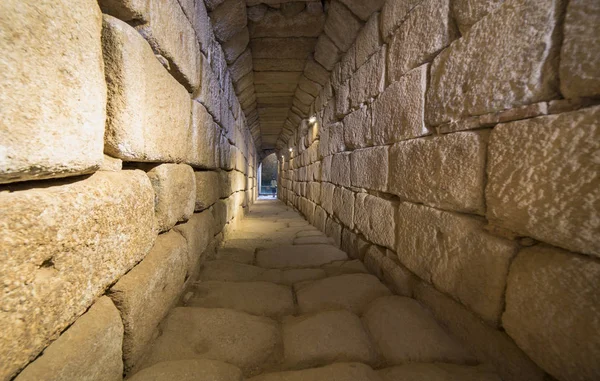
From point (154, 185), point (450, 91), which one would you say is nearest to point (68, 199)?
point (154, 185)

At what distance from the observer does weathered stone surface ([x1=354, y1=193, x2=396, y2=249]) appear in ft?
6.26

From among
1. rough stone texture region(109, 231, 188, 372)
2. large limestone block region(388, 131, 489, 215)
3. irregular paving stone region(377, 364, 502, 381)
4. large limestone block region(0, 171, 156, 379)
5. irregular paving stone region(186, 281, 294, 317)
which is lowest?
irregular paving stone region(377, 364, 502, 381)

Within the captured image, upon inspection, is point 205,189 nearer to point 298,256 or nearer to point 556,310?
point 298,256

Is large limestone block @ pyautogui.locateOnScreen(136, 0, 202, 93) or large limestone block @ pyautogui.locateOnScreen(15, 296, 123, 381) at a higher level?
large limestone block @ pyautogui.locateOnScreen(136, 0, 202, 93)

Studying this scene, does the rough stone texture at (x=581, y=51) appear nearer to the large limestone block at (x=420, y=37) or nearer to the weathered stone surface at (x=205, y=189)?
the large limestone block at (x=420, y=37)

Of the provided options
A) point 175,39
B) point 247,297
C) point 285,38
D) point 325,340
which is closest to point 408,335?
→ point 325,340

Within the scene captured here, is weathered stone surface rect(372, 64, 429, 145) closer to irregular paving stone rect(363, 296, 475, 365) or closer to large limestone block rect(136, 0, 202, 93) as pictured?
irregular paving stone rect(363, 296, 475, 365)

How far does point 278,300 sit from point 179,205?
0.92 m

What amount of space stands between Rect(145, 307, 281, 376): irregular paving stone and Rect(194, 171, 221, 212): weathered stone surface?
958mm

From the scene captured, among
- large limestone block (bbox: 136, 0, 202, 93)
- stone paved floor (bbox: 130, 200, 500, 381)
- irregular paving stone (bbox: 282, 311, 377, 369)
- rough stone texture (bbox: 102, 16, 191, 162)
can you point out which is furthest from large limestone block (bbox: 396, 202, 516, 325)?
large limestone block (bbox: 136, 0, 202, 93)

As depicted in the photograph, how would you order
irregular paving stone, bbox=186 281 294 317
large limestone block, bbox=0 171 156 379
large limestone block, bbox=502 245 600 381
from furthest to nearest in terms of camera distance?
irregular paving stone, bbox=186 281 294 317 → large limestone block, bbox=502 245 600 381 → large limestone block, bbox=0 171 156 379

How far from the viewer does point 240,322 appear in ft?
4.50

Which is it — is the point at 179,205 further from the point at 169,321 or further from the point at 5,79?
the point at 5,79

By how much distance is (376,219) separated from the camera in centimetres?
213
